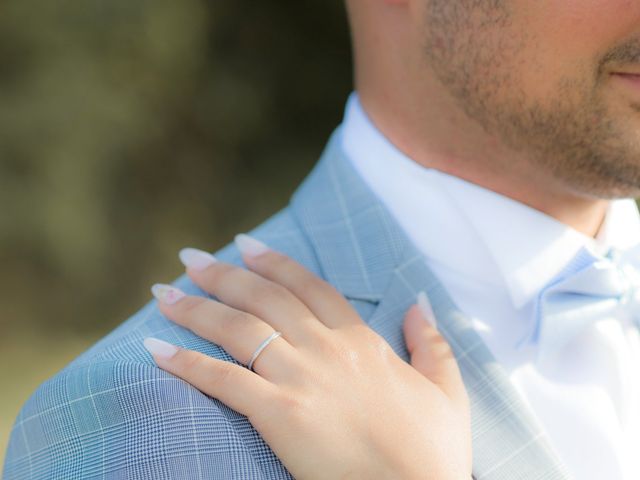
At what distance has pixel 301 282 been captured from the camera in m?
1.64

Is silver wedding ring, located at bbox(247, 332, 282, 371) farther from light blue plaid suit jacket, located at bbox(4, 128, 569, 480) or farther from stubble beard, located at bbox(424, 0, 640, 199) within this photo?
stubble beard, located at bbox(424, 0, 640, 199)

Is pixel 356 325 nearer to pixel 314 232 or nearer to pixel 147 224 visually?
pixel 314 232

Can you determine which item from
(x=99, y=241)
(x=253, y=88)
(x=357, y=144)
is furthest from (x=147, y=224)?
(x=357, y=144)

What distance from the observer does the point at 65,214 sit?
432 cm

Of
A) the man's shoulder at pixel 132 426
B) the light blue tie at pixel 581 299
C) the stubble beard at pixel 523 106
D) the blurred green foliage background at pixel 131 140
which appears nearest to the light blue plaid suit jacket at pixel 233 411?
the man's shoulder at pixel 132 426

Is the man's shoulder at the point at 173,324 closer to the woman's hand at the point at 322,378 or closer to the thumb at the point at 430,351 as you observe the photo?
the woman's hand at the point at 322,378

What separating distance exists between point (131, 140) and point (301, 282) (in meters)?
2.93

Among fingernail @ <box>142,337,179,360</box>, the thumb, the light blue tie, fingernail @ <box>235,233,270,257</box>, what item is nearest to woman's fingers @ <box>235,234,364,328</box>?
fingernail @ <box>235,233,270,257</box>

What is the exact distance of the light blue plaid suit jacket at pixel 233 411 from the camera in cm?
142

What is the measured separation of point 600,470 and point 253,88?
329 cm

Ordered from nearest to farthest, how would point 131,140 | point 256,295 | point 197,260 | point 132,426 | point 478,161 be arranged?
point 132,426, point 256,295, point 197,260, point 478,161, point 131,140

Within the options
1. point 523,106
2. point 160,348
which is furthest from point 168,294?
point 523,106

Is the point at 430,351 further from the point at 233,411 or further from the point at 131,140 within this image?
the point at 131,140

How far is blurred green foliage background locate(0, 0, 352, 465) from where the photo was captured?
4.18 metres
